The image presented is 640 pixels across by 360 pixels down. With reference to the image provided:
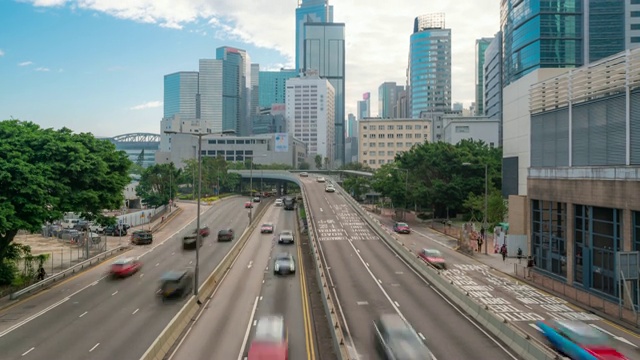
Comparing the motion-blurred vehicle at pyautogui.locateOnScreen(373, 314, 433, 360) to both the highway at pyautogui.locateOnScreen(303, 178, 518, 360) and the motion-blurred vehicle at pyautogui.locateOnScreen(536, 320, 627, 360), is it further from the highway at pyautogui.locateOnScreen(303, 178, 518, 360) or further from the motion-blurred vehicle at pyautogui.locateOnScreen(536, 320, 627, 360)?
the motion-blurred vehicle at pyautogui.locateOnScreen(536, 320, 627, 360)

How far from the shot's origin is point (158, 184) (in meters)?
88.6

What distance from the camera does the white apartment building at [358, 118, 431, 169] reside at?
16750 cm

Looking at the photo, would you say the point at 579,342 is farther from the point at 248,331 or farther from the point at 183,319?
the point at 183,319

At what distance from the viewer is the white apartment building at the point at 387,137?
550 ft

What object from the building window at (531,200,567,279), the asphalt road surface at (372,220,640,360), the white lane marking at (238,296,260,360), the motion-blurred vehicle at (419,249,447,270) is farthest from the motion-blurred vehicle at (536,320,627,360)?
the motion-blurred vehicle at (419,249,447,270)

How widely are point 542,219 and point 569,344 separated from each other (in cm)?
2134

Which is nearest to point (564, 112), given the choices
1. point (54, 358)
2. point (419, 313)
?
point (419, 313)

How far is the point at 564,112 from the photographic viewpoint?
3812 cm

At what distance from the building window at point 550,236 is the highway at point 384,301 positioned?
35.3 feet

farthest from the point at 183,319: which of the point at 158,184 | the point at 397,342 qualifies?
the point at 158,184

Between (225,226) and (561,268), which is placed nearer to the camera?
(561,268)

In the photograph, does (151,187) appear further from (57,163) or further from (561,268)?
(561,268)

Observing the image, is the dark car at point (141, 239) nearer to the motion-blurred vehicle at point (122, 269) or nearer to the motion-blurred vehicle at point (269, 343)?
the motion-blurred vehicle at point (122, 269)

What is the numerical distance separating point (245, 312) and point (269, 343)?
32.7ft
